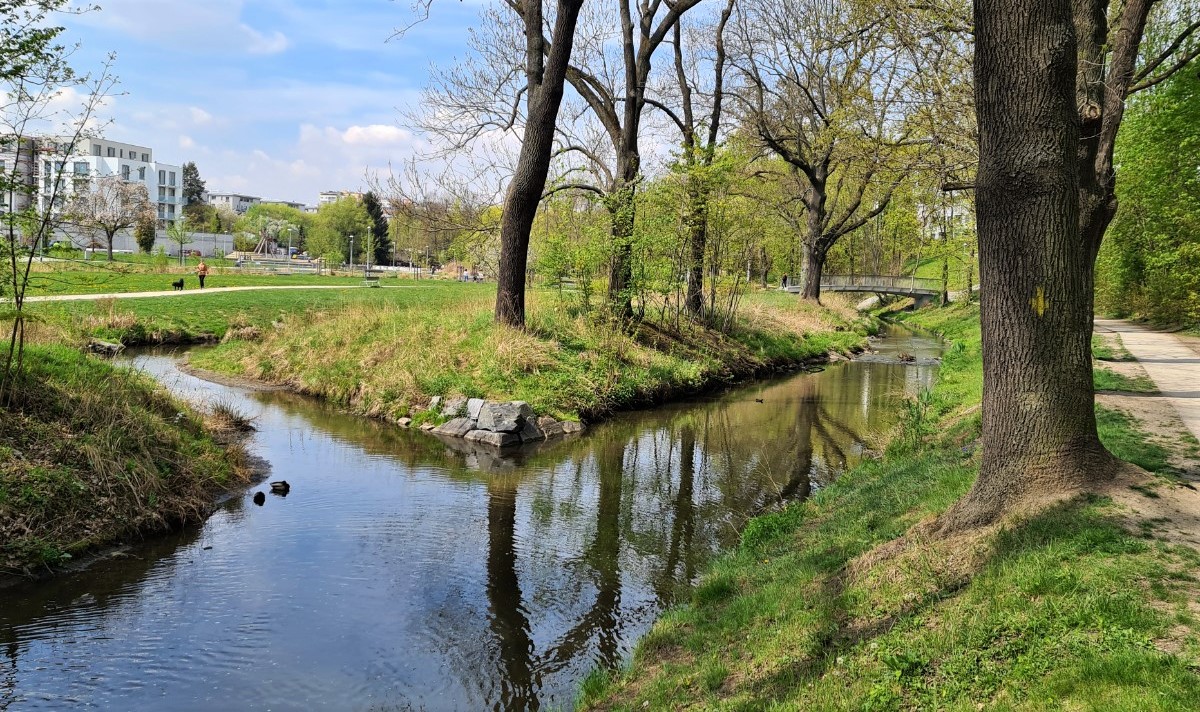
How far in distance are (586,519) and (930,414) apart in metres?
7.23

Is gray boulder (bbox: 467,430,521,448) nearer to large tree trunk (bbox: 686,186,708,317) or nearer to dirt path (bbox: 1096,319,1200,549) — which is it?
large tree trunk (bbox: 686,186,708,317)

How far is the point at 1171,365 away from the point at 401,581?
1541 centimetres

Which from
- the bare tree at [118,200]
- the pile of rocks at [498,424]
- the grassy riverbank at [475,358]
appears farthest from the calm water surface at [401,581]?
the bare tree at [118,200]

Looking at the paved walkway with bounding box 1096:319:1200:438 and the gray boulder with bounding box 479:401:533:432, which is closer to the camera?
the paved walkway with bounding box 1096:319:1200:438

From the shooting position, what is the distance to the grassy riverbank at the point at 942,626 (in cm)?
368

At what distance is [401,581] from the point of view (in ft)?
24.5

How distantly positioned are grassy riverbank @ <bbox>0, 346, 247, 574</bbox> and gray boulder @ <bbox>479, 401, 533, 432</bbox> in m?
4.44

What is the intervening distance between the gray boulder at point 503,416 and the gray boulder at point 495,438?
0.09m

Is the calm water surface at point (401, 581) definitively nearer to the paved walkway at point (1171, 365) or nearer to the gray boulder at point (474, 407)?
the gray boulder at point (474, 407)

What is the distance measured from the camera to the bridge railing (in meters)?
54.6

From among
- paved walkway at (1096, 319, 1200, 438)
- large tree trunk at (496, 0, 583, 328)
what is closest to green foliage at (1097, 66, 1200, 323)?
paved walkway at (1096, 319, 1200, 438)

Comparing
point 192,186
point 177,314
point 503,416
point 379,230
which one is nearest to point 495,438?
point 503,416

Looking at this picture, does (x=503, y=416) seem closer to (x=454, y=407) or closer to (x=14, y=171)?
(x=454, y=407)

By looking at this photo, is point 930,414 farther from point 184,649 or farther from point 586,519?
point 184,649
